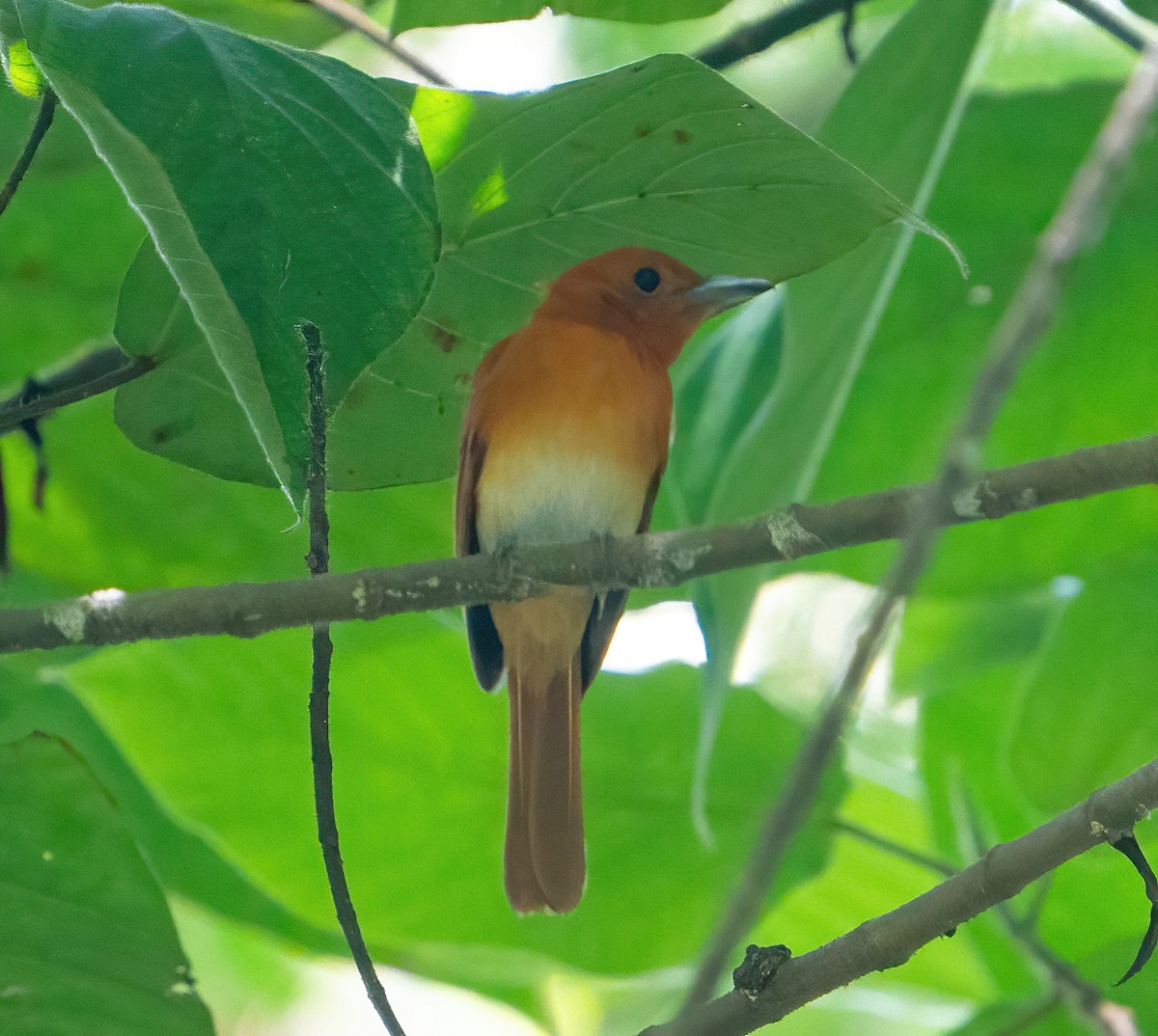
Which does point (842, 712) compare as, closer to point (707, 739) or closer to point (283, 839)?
point (707, 739)

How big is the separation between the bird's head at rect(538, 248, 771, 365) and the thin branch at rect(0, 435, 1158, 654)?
1.41 meters

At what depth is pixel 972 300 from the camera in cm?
242

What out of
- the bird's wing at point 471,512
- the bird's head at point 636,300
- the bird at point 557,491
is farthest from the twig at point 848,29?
the bird's wing at point 471,512

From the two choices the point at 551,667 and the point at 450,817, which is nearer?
the point at 450,817

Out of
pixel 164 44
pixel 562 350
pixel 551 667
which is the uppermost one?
pixel 562 350

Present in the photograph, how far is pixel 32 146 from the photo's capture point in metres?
1.57

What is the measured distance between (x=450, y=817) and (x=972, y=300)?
1342 mm

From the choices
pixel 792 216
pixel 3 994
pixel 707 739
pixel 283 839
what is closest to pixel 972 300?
pixel 792 216

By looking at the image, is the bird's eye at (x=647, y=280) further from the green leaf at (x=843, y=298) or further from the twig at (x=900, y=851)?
the twig at (x=900, y=851)

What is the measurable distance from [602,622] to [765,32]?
121cm

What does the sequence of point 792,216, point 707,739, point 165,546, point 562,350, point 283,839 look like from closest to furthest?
point 792,216 → point 707,739 → point 165,546 → point 283,839 → point 562,350

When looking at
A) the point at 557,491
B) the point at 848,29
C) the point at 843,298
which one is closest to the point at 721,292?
the point at 557,491

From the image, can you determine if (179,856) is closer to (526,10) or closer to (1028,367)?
(526,10)

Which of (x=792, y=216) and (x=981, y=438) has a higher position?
(x=792, y=216)
